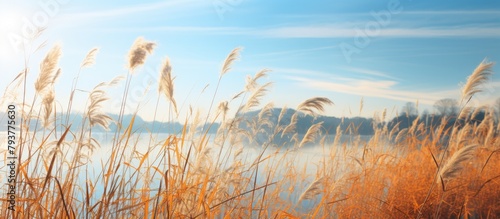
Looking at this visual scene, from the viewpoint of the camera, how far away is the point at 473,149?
2.46 meters

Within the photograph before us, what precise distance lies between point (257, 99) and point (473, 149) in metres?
2.03

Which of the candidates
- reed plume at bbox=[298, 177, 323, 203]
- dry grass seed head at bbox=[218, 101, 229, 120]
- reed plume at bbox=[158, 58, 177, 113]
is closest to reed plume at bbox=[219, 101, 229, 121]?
dry grass seed head at bbox=[218, 101, 229, 120]

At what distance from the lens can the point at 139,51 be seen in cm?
329

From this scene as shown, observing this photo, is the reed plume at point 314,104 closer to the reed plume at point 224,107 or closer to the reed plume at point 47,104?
the reed plume at point 224,107

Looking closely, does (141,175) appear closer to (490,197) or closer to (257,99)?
(257,99)

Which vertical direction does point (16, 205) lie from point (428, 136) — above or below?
below

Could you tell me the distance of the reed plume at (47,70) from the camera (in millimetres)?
3414

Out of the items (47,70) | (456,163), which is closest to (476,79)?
(456,163)

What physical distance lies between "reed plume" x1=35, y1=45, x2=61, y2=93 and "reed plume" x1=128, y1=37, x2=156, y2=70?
647 mm

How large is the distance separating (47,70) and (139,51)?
0.80 meters

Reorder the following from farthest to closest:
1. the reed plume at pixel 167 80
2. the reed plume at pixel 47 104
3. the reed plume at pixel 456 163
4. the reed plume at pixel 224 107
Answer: the reed plume at pixel 224 107, the reed plume at pixel 47 104, the reed plume at pixel 167 80, the reed plume at pixel 456 163

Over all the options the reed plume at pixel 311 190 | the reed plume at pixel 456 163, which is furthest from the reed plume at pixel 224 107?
the reed plume at pixel 456 163

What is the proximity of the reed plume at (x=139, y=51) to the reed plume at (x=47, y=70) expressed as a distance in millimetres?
647

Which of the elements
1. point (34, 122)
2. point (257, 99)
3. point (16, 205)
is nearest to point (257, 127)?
point (257, 99)
